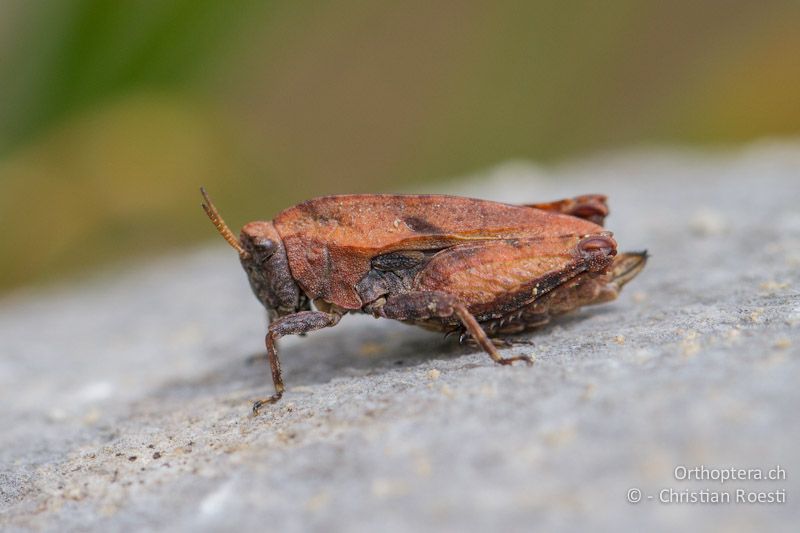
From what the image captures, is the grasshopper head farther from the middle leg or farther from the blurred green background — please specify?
the blurred green background

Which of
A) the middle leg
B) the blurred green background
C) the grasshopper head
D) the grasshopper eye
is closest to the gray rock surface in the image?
the middle leg

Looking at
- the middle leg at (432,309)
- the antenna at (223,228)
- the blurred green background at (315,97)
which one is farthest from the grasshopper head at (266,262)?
the blurred green background at (315,97)

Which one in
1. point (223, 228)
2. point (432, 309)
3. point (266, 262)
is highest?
point (223, 228)

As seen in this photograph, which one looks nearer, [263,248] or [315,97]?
[263,248]

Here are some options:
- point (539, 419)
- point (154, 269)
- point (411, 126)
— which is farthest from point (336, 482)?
point (411, 126)

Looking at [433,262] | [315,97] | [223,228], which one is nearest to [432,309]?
[433,262]

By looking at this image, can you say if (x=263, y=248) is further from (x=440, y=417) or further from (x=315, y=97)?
(x=315, y=97)

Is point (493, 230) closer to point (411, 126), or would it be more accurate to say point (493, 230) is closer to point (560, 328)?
point (560, 328)
